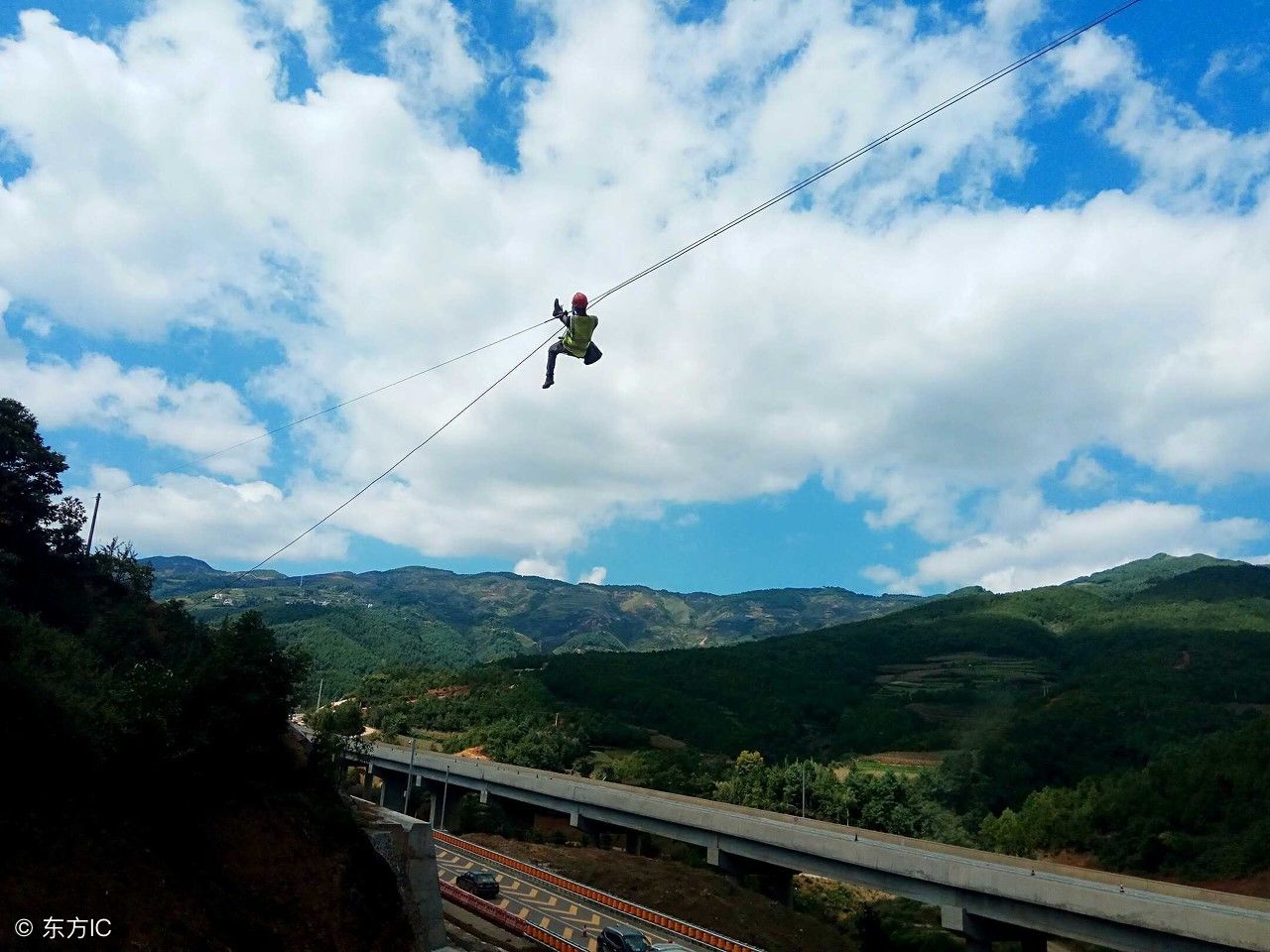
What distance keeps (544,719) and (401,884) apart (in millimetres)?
89889

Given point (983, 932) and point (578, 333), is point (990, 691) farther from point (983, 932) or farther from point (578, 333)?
point (578, 333)

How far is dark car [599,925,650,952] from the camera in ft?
90.0

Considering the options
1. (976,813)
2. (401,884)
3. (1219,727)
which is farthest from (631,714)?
(401,884)

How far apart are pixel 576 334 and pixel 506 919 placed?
1120 inches

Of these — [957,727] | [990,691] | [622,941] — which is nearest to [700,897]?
[622,941]

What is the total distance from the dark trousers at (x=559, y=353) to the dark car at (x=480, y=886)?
32090 millimetres

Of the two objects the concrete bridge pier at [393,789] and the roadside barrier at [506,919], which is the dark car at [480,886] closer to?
the roadside barrier at [506,919]

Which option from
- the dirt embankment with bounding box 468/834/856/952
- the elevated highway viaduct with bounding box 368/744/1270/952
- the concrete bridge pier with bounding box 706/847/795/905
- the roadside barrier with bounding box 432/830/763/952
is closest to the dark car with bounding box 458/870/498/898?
the roadside barrier with bounding box 432/830/763/952

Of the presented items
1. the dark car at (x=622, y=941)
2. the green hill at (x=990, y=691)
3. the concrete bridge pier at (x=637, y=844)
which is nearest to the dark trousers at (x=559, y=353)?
the dark car at (x=622, y=941)

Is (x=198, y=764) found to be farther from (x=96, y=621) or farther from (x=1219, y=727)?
(x=1219, y=727)

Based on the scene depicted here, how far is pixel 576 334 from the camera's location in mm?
15086

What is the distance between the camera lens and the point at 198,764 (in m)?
25.1

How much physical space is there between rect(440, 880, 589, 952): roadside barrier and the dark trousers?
23.7 m

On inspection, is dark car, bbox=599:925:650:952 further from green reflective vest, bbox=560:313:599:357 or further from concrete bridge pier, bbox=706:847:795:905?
green reflective vest, bbox=560:313:599:357
